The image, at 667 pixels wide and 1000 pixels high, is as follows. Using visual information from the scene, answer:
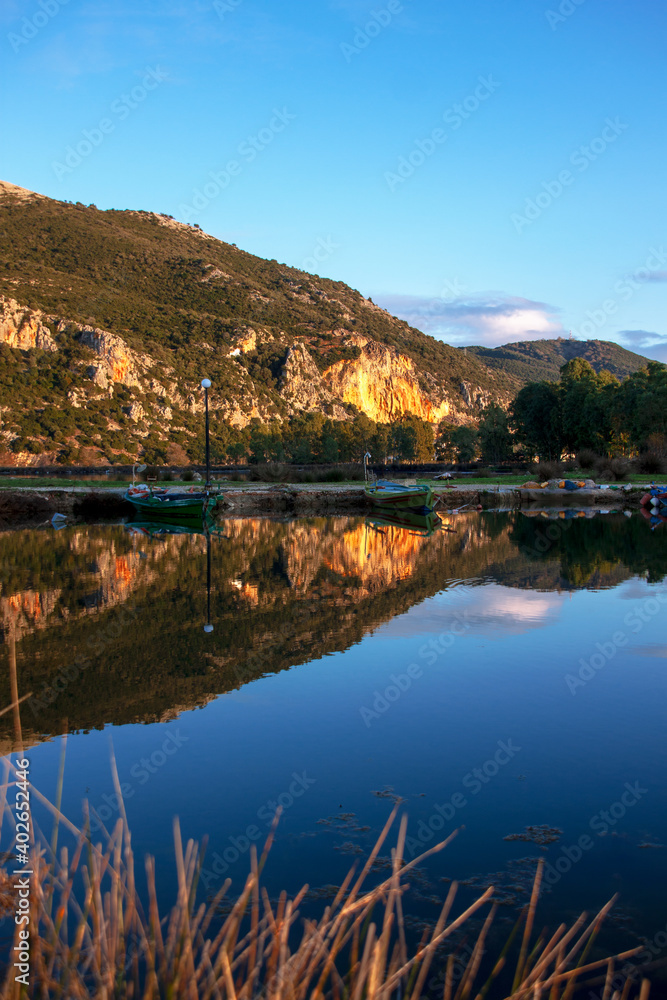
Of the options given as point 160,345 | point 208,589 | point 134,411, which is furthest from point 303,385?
point 208,589

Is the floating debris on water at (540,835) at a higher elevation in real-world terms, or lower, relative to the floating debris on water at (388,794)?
higher

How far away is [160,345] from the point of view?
98.8 m

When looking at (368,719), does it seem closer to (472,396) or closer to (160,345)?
(160,345)

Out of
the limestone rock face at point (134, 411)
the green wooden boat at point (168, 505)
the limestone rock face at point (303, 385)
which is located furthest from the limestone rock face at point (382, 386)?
the green wooden boat at point (168, 505)

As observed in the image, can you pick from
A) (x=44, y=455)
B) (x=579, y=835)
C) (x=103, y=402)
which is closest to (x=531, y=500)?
(x=579, y=835)

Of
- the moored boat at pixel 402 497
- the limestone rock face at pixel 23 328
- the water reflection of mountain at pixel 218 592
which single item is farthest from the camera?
the limestone rock face at pixel 23 328

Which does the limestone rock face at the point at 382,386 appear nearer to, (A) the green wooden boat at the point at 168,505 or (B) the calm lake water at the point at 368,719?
(A) the green wooden boat at the point at 168,505

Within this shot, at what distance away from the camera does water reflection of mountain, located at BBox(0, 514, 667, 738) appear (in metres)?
7.61

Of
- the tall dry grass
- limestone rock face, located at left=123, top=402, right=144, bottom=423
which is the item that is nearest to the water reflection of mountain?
the tall dry grass

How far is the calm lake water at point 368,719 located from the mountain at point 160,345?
67187mm

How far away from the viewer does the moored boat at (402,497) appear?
34.1 meters

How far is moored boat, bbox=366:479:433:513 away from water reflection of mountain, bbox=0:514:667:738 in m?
8.87

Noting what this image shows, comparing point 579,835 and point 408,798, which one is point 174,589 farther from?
point 579,835

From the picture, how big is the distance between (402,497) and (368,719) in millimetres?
28525
